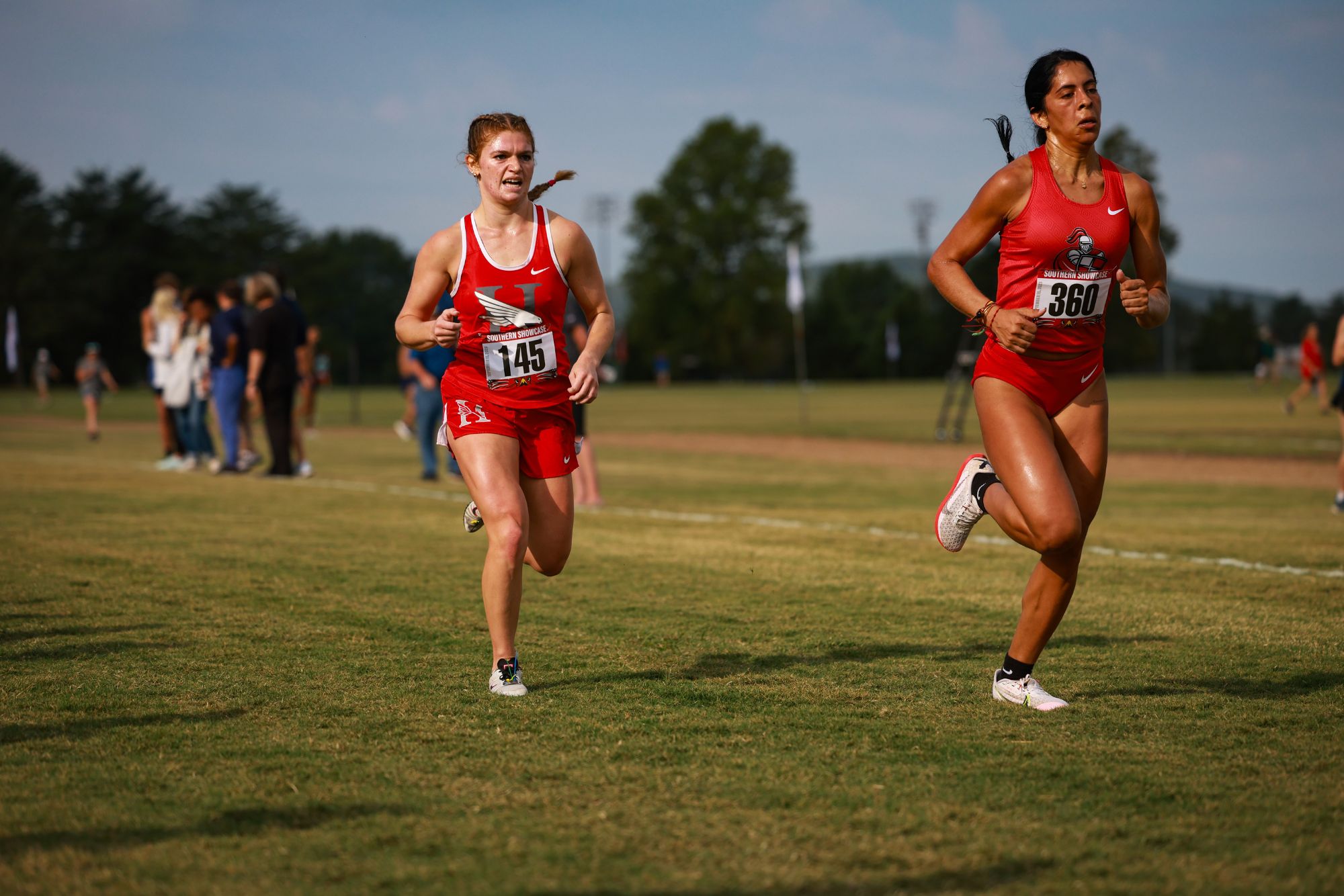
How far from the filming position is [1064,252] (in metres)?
4.97

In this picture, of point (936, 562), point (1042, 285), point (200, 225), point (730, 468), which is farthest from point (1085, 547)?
point (200, 225)

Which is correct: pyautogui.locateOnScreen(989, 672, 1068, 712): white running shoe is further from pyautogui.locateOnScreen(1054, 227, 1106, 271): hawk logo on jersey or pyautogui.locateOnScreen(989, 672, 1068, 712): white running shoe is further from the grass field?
pyautogui.locateOnScreen(1054, 227, 1106, 271): hawk logo on jersey

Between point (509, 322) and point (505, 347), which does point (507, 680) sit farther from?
point (509, 322)

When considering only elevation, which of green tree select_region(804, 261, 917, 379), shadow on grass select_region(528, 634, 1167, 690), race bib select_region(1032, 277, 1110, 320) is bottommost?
shadow on grass select_region(528, 634, 1167, 690)

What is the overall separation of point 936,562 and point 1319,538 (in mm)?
3371

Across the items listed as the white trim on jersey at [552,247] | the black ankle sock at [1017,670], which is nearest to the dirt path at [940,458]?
the black ankle sock at [1017,670]

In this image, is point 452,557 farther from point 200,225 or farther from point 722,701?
point 200,225

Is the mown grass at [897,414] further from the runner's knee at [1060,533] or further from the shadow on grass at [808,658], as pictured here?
the runner's knee at [1060,533]

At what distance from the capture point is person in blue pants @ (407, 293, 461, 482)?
48.7ft

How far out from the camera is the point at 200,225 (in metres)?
102

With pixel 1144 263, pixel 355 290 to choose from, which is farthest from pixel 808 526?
pixel 355 290

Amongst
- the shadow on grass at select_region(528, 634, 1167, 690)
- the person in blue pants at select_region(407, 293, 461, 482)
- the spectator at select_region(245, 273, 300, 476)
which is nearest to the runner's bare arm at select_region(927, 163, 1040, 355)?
the shadow on grass at select_region(528, 634, 1167, 690)

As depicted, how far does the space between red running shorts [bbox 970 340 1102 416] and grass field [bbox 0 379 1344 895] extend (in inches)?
46.4

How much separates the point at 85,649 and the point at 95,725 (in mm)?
1471
